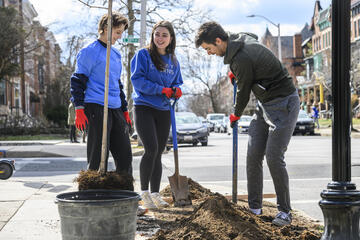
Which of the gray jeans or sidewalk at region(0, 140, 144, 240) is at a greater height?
the gray jeans

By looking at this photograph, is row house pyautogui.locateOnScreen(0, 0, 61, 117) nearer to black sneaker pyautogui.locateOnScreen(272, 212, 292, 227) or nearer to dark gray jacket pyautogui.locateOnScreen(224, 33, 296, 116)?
Answer: dark gray jacket pyautogui.locateOnScreen(224, 33, 296, 116)

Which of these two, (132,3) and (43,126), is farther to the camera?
(43,126)

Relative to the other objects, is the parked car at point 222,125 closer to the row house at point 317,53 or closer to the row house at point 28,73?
the row house at point 317,53

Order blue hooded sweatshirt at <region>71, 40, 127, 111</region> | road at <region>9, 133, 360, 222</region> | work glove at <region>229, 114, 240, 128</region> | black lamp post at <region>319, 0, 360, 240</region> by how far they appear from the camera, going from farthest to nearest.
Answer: road at <region>9, 133, 360, 222</region> → work glove at <region>229, 114, 240, 128</region> → blue hooded sweatshirt at <region>71, 40, 127, 111</region> → black lamp post at <region>319, 0, 360, 240</region>

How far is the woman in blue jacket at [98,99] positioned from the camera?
4957 millimetres

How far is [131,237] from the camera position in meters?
3.34

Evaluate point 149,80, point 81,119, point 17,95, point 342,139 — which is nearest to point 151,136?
point 149,80

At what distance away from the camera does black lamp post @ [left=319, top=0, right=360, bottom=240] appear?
330 centimetres

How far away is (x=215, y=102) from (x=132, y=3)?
52.4 m

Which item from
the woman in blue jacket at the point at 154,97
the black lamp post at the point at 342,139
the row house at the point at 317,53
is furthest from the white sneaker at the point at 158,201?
the row house at the point at 317,53

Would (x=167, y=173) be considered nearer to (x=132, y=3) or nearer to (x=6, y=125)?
(x=132, y=3)

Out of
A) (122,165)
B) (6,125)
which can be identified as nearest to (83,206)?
(122,165)

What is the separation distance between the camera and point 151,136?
542cm

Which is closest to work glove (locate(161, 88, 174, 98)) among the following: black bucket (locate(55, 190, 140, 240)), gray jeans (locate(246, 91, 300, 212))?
gray jeans (locate(246, 91, 300, 212))
